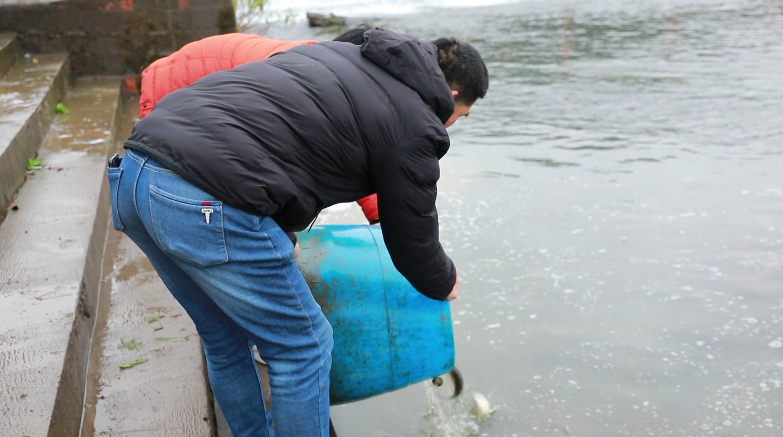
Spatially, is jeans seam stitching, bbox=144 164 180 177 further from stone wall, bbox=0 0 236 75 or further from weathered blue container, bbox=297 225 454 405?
stone wall, bbox=0 0 236 75

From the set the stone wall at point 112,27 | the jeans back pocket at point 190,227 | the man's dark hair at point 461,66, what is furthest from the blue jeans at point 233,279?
the stone wall at point 112,27

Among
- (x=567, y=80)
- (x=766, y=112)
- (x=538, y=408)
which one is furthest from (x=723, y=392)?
(x=567, y=80)

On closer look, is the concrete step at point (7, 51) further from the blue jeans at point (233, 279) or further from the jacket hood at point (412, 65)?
the jacket hood at point (412, 65)

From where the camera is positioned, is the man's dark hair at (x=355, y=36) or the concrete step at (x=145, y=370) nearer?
the man's dark hair at (x=355, y=36)

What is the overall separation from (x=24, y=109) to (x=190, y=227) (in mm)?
3239

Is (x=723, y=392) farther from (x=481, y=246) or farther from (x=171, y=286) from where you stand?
(x=171, y=286)

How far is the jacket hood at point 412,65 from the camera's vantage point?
184 cm

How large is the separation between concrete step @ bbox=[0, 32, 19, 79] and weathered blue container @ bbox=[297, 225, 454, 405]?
415cm

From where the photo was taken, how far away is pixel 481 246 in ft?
15.0

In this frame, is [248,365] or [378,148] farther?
[248,365]

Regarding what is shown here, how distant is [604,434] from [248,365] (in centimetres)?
149

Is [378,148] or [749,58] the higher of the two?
[378,148]

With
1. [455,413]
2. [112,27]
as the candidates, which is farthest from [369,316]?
[112,27]

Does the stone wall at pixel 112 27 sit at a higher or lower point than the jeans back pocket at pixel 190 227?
lower
